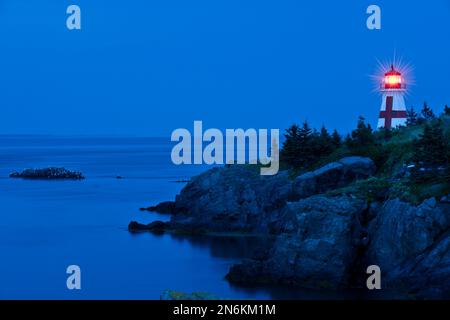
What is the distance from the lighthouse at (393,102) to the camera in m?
57.2

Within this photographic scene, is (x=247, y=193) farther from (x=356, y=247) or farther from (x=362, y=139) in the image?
(x=356, y=247)

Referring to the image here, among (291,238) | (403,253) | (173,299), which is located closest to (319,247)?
(291,238)

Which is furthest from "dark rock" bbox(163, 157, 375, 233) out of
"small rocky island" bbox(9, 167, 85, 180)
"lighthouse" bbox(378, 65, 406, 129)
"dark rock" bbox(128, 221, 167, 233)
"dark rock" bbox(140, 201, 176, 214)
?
"small rocky island" bbox(9, 167, 85, 180)

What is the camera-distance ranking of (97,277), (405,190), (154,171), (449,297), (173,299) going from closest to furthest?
(173,299) → (449,297) → (405,190) → (97,277) → (154,171)

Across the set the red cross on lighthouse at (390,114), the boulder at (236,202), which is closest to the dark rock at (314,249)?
the boulder at (236,202)

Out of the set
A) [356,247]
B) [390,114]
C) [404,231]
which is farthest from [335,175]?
[390,114]

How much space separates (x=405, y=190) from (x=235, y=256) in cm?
1224

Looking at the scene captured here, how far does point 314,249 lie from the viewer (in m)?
31.1

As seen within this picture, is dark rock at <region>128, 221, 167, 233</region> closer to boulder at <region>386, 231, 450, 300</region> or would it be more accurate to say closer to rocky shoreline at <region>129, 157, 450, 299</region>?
rocky shoreline at <region>129, 157, 450, 299</region>

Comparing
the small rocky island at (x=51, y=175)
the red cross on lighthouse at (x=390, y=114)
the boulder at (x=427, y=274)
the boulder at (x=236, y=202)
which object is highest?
the red cross on lighthouse at (x=390, y=114)

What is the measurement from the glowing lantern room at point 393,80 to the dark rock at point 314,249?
26.7 metres

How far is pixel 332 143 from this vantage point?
161 ft

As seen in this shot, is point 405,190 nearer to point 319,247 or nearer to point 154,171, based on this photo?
point 319,247

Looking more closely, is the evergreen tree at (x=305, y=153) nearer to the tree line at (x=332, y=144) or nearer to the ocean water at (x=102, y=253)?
the tree line at (x=332, y=144)
